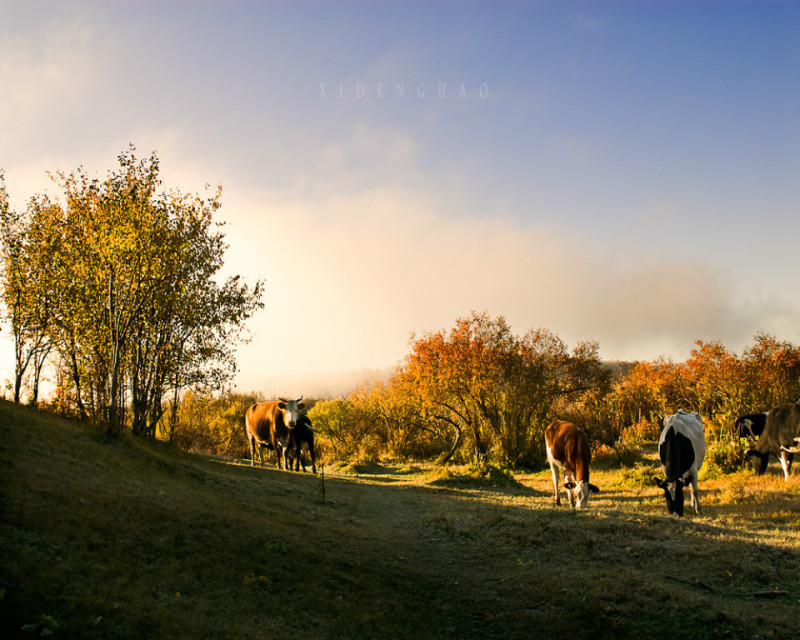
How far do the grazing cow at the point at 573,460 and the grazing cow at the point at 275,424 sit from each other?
42.4 feet

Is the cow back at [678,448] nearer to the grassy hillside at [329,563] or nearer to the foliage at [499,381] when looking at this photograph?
the grassy hillside at [329,563]

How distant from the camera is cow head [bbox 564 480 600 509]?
1580cm

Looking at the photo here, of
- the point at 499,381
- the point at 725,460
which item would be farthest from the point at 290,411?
the point at 725,460

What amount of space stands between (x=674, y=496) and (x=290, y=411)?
16.9 metres

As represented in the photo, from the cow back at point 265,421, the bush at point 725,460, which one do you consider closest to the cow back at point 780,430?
the bush at point 725,460

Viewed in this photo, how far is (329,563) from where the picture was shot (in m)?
9.70

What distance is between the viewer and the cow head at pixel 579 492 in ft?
51.9

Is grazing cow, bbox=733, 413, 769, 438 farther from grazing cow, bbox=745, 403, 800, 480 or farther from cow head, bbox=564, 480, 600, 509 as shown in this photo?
cow head, bbox=564, 480, 600, 509

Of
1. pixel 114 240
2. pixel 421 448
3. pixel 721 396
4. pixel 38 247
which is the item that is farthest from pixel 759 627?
pixel 421 448

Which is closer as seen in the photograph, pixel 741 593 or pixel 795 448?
pixel 741 593

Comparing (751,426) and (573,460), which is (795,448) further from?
(573,460)

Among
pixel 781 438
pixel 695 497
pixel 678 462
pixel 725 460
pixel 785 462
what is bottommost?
pixel 695 497

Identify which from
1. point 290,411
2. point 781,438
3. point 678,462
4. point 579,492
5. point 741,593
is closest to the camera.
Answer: point 741,593

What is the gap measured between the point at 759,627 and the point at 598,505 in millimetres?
9748
